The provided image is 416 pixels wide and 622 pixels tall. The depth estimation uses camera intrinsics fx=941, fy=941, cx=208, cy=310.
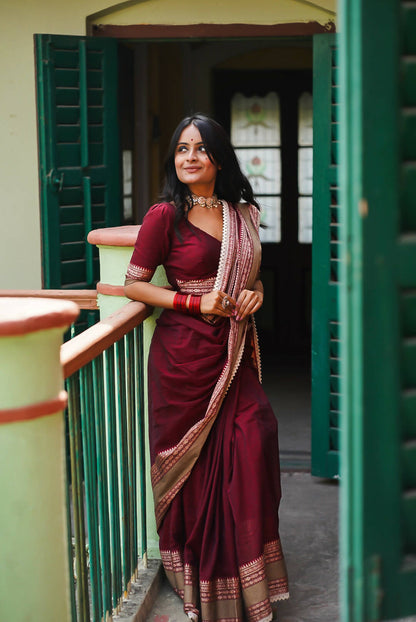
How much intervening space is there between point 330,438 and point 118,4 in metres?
2.70

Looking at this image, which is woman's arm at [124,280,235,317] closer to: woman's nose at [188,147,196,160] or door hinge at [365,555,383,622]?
woman's nose at [188,147,196,160]

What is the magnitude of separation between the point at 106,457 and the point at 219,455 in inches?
23.1

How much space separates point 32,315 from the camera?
80.5 inches

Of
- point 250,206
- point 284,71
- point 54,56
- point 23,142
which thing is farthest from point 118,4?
point 284,71

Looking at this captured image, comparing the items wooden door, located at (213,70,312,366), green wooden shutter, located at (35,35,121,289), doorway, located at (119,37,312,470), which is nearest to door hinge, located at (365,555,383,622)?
green wooden shutter, located at (35,35,121,289)

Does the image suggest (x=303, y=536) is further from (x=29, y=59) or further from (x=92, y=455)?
(x=29, y=59)

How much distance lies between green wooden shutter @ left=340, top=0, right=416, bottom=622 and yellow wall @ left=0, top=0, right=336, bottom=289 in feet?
12.2

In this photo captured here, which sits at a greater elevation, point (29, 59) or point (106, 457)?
point (29, 59)

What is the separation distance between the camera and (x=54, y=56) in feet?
17.3

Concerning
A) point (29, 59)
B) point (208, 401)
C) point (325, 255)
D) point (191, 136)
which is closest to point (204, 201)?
point (191, 136)

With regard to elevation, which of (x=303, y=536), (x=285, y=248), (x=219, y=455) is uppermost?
(x=285, y=248)

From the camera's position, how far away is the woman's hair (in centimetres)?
355

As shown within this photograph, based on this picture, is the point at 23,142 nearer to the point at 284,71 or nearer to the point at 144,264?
the point at 144,264

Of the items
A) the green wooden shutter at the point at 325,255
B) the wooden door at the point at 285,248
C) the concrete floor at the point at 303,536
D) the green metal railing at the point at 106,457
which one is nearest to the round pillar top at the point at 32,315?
the green metal railing at the point at 106,457
